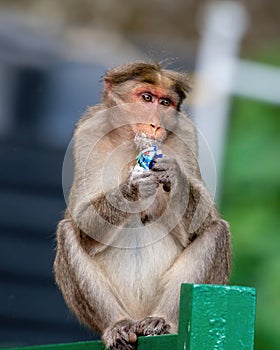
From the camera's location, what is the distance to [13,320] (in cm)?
1121

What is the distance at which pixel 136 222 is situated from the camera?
24.5 feet

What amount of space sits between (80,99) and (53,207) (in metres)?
1.35

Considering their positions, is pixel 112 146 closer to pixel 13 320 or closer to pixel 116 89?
pixel 116 89

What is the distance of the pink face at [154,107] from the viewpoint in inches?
291

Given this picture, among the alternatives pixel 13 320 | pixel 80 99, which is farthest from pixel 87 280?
pixel 80 99

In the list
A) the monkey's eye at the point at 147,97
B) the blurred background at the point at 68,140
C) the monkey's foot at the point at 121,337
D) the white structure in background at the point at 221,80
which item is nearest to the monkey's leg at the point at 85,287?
the monkey's foot at the point at 121,337

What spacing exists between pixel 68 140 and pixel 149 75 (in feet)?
15.4

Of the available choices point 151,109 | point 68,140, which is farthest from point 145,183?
point 68,140

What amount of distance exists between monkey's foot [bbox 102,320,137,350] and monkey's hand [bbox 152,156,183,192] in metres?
0.84

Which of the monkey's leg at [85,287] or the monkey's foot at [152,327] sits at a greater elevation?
the monkey's leg at [85,287]

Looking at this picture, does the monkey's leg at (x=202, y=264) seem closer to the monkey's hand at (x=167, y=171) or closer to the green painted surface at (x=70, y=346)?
the monkey's hand at (x=167, y=171)

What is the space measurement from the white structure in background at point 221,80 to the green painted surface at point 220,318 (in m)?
7.60

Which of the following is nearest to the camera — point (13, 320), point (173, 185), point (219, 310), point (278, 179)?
point (219, 310)

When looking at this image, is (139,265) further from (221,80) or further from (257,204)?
(221,80)
